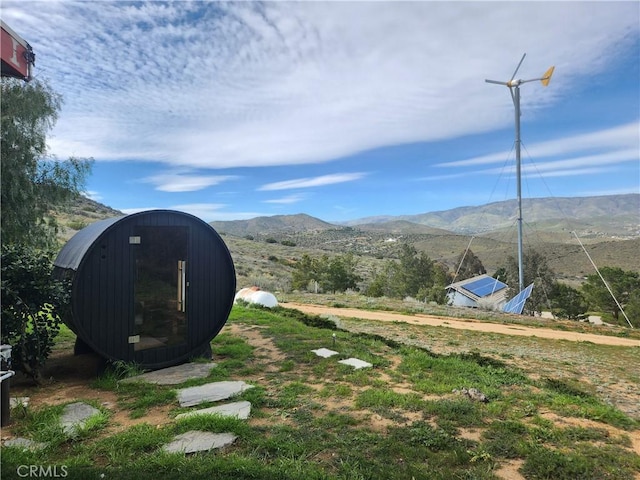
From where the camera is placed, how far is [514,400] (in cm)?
525

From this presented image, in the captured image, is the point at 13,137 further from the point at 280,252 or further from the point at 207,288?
the point at 280,252

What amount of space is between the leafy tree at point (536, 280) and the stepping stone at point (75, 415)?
27.2m

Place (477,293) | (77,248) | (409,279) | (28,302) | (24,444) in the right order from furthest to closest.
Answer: (409,279), (477,293), (77,248), (28,302), (24,444)

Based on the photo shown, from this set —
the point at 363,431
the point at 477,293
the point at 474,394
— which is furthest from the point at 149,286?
the point at 477,293

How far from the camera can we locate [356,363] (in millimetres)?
6895

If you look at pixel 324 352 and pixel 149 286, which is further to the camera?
pixel 324 352

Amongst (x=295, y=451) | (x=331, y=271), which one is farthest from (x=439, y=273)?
(x=295, y=451)

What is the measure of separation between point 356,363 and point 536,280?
25643 mm

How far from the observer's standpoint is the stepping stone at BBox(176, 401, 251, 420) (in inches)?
175

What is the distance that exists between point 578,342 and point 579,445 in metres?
9.05

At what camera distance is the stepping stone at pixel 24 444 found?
370cm

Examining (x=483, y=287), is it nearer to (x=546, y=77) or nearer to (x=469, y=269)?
(x=469, y=269)

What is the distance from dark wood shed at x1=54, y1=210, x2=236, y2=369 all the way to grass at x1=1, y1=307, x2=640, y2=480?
0.63 metres

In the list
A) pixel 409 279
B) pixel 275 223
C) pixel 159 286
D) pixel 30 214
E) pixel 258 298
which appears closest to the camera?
pixel 159 286
